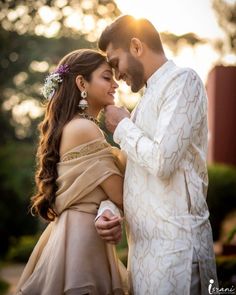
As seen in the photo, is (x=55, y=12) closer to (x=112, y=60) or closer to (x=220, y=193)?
(x=220, y=193)

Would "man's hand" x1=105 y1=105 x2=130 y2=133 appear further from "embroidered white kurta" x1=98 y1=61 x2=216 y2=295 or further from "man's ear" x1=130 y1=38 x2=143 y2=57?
"man's ear" x1=130 y1=38 x2=143 y2=57

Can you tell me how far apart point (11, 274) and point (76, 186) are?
29.3ft

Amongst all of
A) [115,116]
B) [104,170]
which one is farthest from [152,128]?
[104,170]

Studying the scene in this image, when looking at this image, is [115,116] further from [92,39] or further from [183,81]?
[92,39]

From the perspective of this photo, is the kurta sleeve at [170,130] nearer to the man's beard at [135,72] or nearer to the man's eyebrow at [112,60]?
the man's beard at [135,72]

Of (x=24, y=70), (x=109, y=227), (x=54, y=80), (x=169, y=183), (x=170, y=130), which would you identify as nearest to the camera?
(x=170, y=130)

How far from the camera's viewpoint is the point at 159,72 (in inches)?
135

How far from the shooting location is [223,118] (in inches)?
509

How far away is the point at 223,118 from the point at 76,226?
9668 millimetres

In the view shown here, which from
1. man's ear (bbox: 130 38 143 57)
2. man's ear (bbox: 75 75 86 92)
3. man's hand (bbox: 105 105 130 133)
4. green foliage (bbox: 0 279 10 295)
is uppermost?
man's ear (bbox: 130 38 143 57)

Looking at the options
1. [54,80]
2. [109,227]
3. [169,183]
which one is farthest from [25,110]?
[169,183]

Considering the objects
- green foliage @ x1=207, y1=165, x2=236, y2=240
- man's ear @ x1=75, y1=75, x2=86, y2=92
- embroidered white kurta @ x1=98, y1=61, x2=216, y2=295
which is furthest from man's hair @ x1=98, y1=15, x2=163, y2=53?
green foliage @ x1=207, y1=165, x2=236, y2=240

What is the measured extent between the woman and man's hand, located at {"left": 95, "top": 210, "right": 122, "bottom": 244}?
0.77ft

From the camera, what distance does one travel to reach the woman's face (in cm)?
387
